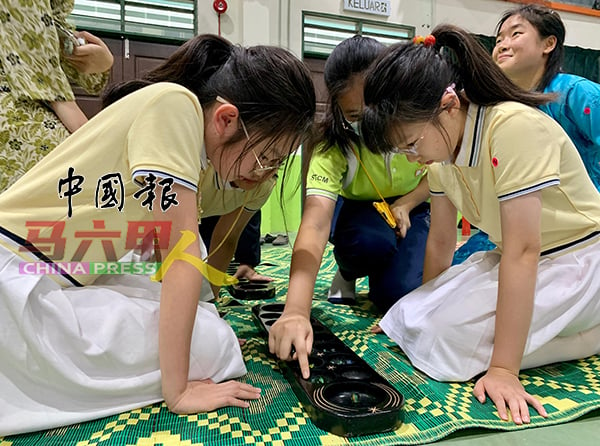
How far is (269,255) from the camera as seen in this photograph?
2.04 meters

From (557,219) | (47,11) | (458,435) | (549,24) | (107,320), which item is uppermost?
(549,24)

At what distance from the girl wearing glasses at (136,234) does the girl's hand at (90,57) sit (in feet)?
1.22

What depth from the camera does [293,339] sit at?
0.75 metres

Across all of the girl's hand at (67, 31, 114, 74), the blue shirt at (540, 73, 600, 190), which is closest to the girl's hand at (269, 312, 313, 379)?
the girl's hand at (67, 31, 114, 74)

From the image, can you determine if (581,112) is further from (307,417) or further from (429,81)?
(307,417)

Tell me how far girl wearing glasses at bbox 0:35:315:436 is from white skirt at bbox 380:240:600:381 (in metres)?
0.30

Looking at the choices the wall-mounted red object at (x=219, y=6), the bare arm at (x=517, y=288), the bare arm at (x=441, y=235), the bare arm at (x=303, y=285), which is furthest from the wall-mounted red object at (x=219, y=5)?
the bare arm at (x=517, y=288)

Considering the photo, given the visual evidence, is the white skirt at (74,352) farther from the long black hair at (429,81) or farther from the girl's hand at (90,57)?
the girl's hand at (90,57)

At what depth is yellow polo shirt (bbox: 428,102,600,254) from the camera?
27.8 inches

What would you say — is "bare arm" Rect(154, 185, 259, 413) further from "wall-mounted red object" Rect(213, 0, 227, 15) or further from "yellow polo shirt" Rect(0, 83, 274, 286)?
"wall-mounted red object" Rect(213, 0, 227, 15)

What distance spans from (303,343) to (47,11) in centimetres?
77

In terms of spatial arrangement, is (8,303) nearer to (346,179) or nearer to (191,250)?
(191,250)

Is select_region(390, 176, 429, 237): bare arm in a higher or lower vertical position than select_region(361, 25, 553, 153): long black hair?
lower

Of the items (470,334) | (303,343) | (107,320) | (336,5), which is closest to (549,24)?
(470,334)
